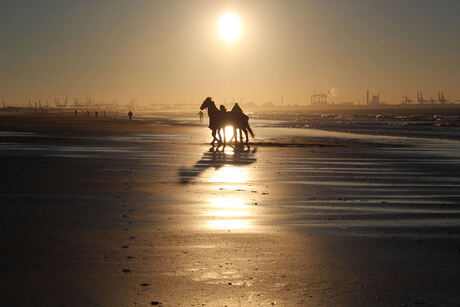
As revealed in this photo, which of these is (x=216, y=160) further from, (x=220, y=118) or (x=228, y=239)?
(x=228, y=239)

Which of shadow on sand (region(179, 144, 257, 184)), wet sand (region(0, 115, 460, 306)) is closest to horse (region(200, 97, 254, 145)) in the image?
shadow on sand (region(179, 144, 257, 184))

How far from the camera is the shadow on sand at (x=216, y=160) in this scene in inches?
599

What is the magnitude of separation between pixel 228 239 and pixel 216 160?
12.6 metres

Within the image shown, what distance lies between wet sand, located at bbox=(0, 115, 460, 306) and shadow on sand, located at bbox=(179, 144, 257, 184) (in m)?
0.33

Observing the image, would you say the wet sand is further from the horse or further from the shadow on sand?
the horse

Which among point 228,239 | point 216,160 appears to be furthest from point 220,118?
point 228,239

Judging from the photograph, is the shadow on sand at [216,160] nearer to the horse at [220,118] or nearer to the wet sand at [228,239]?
the wet sand at [228,239]

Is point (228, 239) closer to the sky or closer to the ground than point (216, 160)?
closer to the sky

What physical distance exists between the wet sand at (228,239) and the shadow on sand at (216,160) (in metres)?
0.33

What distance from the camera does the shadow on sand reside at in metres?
15.2

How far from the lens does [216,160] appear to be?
1983 cm

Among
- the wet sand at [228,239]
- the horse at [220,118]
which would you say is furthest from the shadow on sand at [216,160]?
the horse at [220,118]

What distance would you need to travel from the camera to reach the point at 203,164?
18266 mm

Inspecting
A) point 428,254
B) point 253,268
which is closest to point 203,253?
point 253,268
